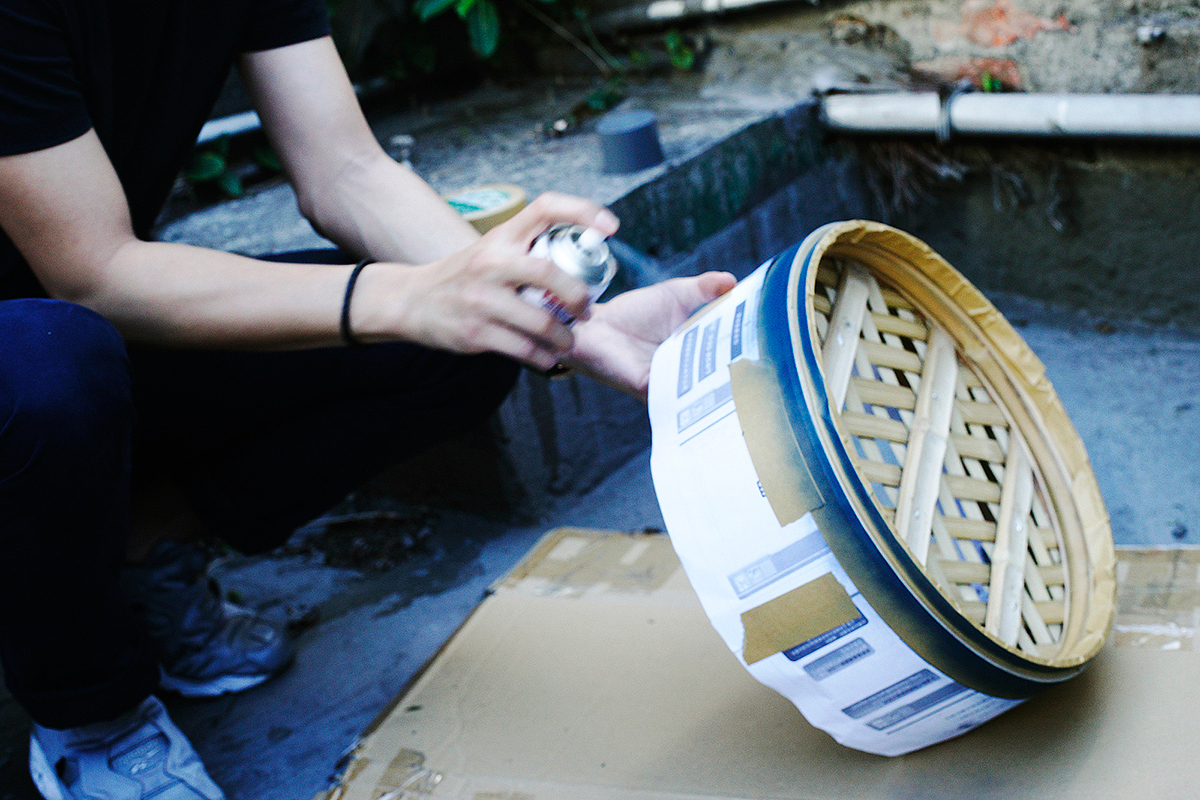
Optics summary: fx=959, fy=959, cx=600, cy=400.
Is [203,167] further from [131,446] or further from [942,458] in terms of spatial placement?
[942,458]

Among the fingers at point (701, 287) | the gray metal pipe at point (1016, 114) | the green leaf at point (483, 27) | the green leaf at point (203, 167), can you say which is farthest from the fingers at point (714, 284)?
the green leaf at point (483, 27)

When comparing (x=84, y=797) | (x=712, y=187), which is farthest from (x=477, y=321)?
(x=712, y=187)

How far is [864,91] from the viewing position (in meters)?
2.12

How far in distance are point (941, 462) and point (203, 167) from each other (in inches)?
72.8

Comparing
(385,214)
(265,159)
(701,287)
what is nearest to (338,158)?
(385,214)

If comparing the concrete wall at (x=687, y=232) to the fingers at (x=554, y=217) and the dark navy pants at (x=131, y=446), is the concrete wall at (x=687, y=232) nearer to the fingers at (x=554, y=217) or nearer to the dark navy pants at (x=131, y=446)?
the dark navy pants at (x=131, y=446)

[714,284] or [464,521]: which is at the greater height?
[714,284]

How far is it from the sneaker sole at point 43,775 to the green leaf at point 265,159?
5.13ft

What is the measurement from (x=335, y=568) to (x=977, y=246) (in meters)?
1.55

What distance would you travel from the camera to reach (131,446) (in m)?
1.02

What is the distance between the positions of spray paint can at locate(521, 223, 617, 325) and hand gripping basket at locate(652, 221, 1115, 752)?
0.12 meters

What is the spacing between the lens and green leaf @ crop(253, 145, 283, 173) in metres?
2.34

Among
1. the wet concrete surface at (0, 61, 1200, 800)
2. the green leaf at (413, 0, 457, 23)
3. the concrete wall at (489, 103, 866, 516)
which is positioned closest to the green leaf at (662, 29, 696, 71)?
the wet concrete surface at (0, 61, 1200, 800)

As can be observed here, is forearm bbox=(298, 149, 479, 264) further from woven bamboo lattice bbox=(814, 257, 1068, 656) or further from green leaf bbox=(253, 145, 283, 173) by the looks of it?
green leaf bbox=(253, 145, 283, 173)
